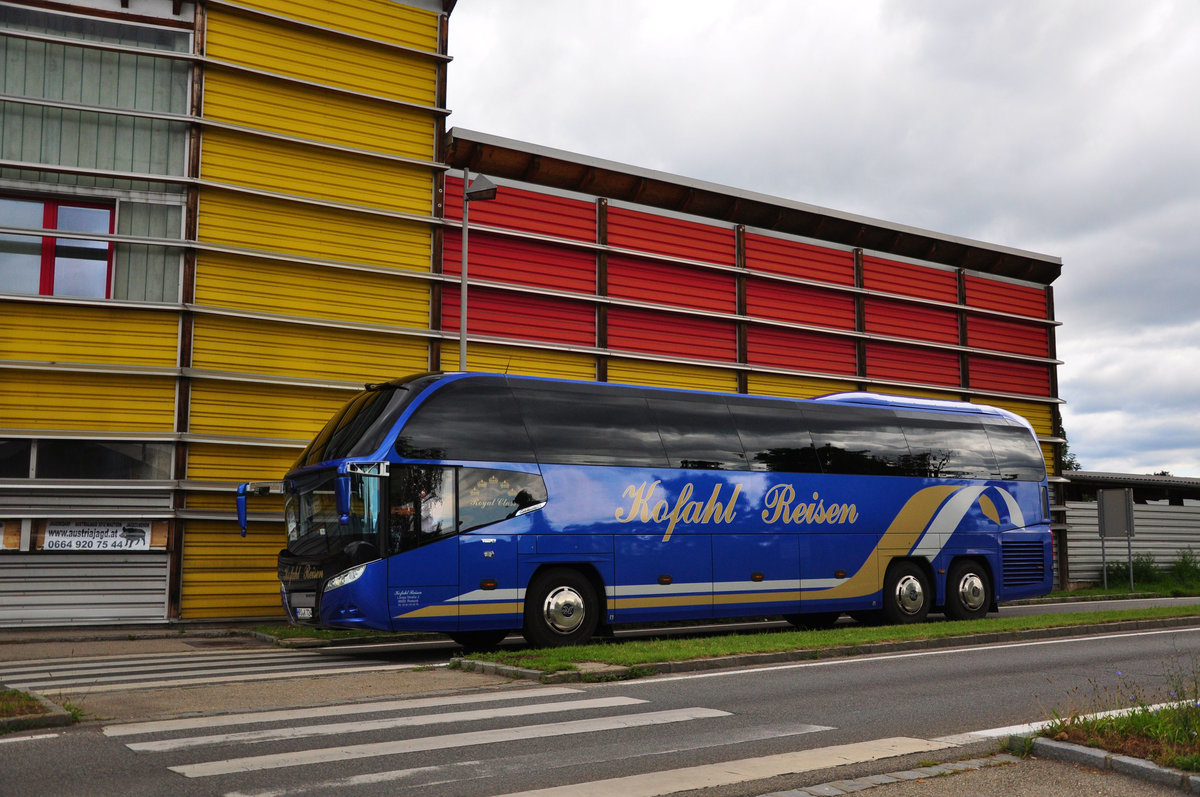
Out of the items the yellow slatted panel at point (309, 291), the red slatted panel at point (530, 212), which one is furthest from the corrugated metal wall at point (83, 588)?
the red slatted panel at point (530, 212)

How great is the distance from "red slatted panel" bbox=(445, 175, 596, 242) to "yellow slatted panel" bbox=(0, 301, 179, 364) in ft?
21.1

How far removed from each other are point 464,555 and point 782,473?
5.87m

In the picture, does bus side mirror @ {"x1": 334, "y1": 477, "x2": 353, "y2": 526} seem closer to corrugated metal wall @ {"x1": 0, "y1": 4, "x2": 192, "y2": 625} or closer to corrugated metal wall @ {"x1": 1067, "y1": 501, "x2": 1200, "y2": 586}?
corrugated metal wall @ {"x1": 0, "y1": 4, "x2": 192, "y2": 625}

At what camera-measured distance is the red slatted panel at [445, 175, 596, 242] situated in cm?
2325

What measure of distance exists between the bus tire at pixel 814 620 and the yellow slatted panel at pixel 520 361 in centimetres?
678

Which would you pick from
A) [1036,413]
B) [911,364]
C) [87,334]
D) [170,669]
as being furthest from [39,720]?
[1036,413]

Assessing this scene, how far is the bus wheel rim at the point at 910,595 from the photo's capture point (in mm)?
18703

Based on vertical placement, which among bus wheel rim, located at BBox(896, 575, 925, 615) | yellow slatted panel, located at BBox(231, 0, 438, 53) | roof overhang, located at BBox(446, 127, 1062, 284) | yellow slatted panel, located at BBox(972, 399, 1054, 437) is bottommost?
bus wheel rim, located at BBox(896, 575, 925, 615)

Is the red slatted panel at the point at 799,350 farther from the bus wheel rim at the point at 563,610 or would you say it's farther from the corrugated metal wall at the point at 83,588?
the corrugated metal wall at the point at 83,588

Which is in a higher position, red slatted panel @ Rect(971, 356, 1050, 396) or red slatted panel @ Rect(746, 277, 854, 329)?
red slatted panel @ Rect(746, 277, 854, 329)

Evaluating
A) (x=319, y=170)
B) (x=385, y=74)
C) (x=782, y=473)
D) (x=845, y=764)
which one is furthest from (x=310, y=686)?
(x=385, y=74)

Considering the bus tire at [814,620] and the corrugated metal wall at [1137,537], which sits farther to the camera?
the corrugated metal wall at [1137,537]

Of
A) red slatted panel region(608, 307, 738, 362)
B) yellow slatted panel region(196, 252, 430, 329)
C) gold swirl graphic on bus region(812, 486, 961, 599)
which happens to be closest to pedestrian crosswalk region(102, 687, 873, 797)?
gold swirl graphic on bus region(812, 486, 961, 599)

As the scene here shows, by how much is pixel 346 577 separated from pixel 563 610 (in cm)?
300
